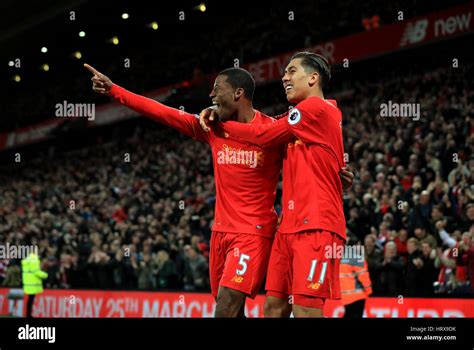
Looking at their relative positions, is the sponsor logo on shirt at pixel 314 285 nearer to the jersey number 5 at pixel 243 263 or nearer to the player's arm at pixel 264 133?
the jersey number 5 at pixel 243 263

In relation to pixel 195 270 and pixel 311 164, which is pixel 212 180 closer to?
pixel 195 270

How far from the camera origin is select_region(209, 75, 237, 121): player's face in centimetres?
549

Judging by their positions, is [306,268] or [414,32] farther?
[414,32]

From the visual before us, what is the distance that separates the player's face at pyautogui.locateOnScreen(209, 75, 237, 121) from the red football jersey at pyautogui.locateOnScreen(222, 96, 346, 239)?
17.7 inches

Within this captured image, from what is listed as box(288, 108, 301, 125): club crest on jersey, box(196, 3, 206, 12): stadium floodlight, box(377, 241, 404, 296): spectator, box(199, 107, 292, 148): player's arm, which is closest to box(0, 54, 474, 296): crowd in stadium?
box(377, 241, 404, 296): spectator

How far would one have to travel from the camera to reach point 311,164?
502cm

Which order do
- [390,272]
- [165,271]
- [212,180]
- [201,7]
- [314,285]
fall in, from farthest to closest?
[201,7] < [212,180] < [165,271] < [390,272] < [314,285]

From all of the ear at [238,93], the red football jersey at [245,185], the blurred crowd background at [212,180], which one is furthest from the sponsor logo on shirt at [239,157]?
the blurred crowd background at [212,180]

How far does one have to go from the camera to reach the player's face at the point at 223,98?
5.49 metres

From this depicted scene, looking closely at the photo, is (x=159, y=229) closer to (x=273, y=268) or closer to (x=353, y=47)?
(x=353, y=47)

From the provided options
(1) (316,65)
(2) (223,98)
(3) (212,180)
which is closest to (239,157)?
(2) (223,98)

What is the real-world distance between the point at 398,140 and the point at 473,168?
2595mm

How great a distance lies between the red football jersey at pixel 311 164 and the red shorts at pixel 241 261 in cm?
32

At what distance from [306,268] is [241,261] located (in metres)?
0.59
